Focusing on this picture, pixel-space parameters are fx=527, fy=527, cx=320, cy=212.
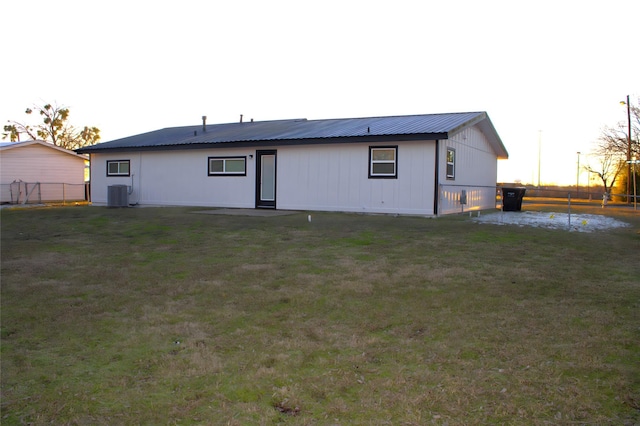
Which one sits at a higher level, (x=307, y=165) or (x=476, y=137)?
(x=476, y=137)

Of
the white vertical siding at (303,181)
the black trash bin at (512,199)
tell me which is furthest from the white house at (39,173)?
the black trash bin at (512,199)

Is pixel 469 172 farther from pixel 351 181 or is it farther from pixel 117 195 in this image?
pixel 117 195

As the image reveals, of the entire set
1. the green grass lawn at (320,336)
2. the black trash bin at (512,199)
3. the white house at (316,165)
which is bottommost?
the green grass lawn at (320,336)

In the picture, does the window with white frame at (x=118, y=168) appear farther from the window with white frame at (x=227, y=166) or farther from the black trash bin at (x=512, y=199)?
the black trash bin at (x=512, y=199)

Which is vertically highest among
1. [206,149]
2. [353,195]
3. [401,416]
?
[206,149]

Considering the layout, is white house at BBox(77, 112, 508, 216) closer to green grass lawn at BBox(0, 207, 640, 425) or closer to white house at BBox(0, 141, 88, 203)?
white house at BBox(0, 141, 88, 203)

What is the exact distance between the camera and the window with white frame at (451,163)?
17094 millimetres

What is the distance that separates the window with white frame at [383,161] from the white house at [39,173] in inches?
717

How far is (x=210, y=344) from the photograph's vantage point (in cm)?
441

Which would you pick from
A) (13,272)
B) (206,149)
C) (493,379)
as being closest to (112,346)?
(493,379)

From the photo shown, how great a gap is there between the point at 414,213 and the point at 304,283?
10.3 m

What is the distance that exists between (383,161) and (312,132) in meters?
3.24

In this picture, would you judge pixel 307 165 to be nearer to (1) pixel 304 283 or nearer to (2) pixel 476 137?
(2) pixel 476 137

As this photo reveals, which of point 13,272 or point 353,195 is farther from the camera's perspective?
point 353,195
